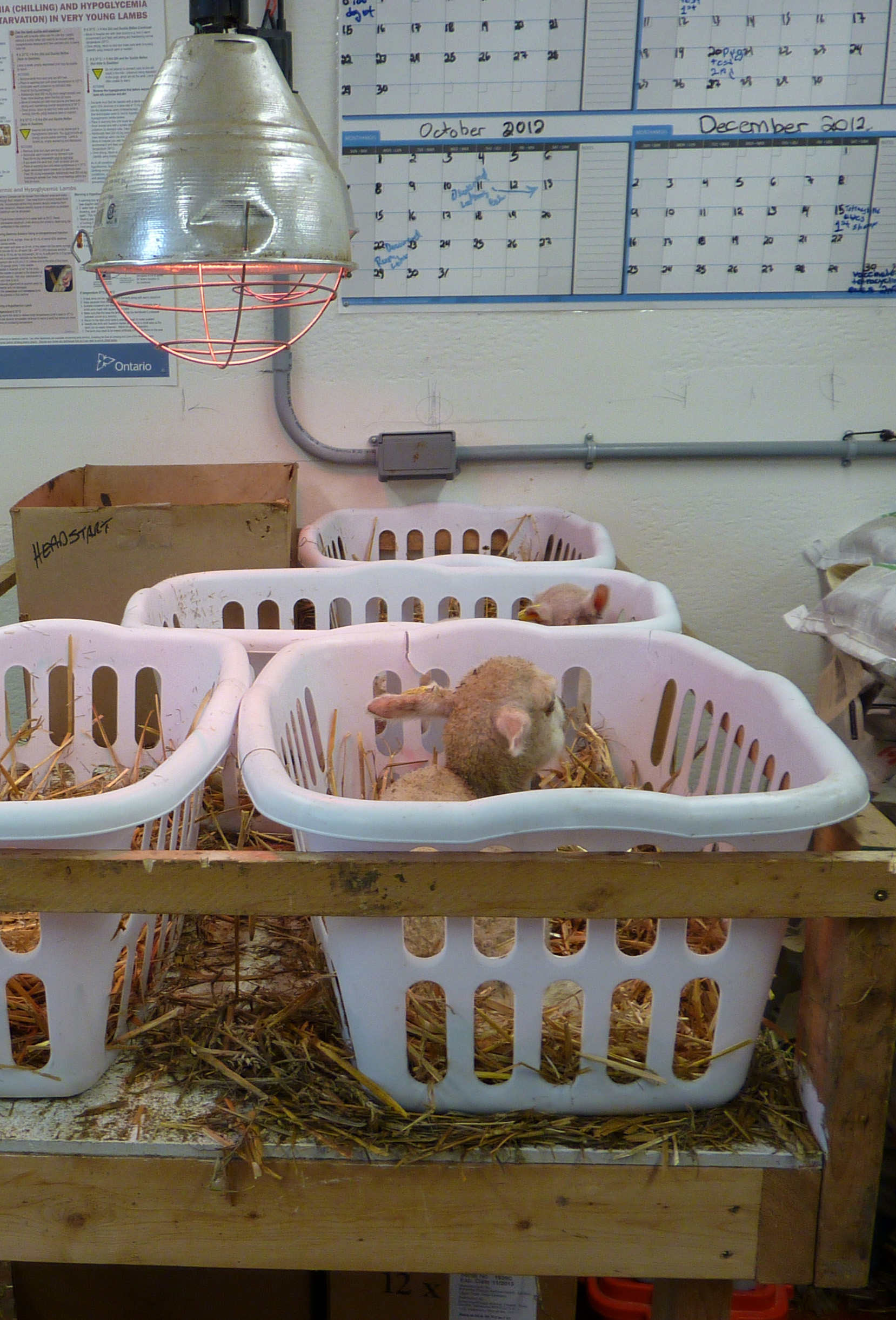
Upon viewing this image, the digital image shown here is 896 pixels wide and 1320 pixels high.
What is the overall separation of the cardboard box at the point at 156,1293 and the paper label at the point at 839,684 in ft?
4.42

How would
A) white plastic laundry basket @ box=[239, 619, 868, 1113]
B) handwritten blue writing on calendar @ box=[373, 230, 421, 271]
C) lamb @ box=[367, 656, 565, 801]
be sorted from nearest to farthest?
1. white plastic laundry basket @ box=[239, 619, 868, 1113]
2. lamb @ box=[367, 656, 565, 801]
3. handwritten blue writing on calendar @ box=[373, 230, 421, 271]

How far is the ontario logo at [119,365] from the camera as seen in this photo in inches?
97.3

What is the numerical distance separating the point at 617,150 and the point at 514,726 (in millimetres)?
1751

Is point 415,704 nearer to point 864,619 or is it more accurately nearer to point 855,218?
point 864,619

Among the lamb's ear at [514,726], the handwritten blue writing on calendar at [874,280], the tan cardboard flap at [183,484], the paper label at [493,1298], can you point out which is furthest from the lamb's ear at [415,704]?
the handwritten blue writing on calendar at [874,280]

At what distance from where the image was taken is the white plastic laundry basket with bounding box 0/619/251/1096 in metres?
0.86

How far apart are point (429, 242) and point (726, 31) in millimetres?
789

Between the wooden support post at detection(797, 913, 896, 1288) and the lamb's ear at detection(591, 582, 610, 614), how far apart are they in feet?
2.69

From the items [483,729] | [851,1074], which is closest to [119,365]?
[483,729]

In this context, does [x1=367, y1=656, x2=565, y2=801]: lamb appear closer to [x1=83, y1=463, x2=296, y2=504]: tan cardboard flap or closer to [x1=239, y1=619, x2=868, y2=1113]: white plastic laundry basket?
[x1=239, y1=619, x2=868, y2=1113]: white plastic laundry basket

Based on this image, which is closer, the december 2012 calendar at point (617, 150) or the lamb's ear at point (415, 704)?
the lamb's ear at point (415, 704)

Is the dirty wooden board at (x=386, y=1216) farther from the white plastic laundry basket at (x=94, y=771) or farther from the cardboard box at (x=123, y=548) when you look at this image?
the cardboard box at (x=123, y=548)

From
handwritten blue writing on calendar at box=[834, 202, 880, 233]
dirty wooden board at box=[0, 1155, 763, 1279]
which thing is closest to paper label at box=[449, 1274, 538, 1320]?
dirty wooden board at box=[0, 1155, 763, 1279]

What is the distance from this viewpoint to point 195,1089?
98 cm
